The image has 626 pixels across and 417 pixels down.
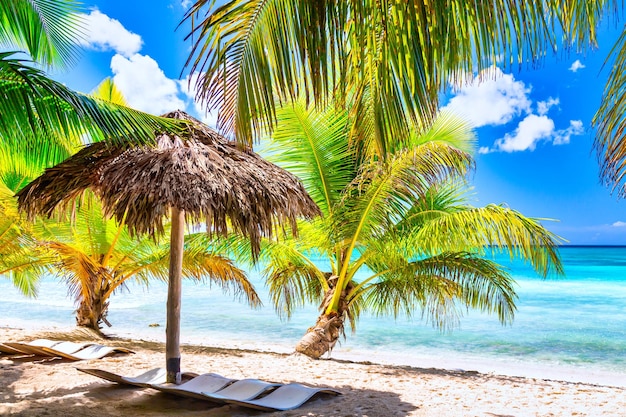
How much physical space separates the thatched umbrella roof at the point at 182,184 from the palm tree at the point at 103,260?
3.44m

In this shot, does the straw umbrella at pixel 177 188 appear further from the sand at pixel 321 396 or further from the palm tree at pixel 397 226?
the palm tree at pixel 397 226

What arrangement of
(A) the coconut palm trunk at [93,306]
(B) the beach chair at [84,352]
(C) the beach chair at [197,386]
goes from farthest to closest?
(A) the coconut palm trunk at [93,306]
(B) the beach chair at [84,352]
(C) the beach chair at [197,386]

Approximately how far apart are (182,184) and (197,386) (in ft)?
4.99

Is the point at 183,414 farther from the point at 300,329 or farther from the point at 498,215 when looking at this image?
the point at 300,329

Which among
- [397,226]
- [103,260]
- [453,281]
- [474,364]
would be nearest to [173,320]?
[397,226]

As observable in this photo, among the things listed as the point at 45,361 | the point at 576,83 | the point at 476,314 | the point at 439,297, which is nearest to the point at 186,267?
the point at 45,361

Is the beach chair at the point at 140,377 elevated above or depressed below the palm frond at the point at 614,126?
below

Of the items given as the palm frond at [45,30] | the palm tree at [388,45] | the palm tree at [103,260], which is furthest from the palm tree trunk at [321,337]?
the palm tree at [388,45]

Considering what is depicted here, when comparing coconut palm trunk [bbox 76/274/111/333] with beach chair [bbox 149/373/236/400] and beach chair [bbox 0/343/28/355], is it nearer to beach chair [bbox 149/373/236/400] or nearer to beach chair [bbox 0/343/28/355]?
beach chair [bbox 0/343/28/355]

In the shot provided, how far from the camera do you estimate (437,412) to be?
4020 millimetres

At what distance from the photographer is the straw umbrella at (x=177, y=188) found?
13.2ft

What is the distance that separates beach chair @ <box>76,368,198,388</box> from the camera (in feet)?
14.4

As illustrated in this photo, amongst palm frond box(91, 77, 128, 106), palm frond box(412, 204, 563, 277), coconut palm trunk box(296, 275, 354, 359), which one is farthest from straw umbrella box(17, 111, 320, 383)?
palm frond box(91, 77, 128, 106)

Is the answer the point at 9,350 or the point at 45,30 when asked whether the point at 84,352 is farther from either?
the point at 45,30
